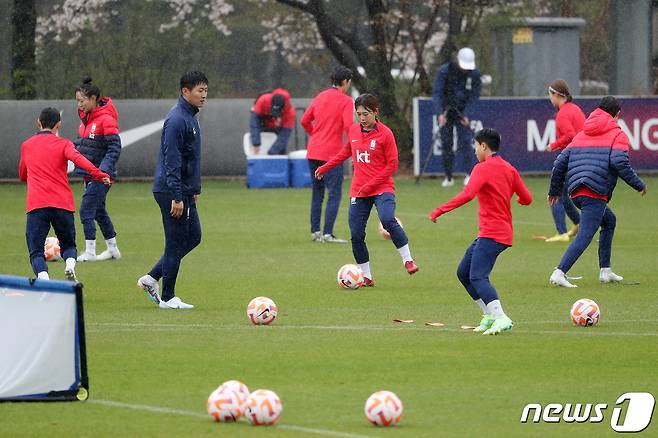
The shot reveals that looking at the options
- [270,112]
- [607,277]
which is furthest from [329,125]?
[270,112]

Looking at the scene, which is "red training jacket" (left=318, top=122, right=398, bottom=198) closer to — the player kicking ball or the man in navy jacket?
the player kicking ball

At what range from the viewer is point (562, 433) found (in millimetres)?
8062

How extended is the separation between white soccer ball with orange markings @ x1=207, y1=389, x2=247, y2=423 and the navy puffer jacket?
6.61 meters

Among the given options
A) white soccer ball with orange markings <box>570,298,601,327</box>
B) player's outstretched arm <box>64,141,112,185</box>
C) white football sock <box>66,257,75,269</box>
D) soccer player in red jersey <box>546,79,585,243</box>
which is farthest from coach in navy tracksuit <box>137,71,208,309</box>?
soccer player in red jersey <box>546,79,585,243</box>

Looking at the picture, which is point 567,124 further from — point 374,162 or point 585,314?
point 585,314

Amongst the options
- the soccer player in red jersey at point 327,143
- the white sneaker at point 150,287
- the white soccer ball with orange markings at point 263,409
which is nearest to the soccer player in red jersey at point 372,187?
the white sneaker at point 150,287

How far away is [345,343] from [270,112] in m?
17.7

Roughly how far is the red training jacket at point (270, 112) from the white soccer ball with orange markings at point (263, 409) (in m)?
20.3

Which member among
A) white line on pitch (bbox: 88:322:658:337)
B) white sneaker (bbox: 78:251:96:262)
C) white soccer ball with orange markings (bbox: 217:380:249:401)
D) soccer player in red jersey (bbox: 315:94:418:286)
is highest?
soccer player in red jersey (bbox: 315:94:418:286)

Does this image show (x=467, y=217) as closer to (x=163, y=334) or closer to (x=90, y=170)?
(x=90, y=170)

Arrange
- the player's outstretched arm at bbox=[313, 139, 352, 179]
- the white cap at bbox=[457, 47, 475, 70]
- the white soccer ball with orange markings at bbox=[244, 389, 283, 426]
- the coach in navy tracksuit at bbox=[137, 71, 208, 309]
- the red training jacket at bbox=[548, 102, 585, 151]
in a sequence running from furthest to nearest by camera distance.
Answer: the white cap at bbox=[457, 47, 475, 70]
the red training jacket at bbox=[548, 102, 585, 151]
the player's outstretched arm at bbox=[313, 139, 352, 179]
the coach in navy tracksuit at bbox=[137, 71, 208, 309]
the white soccer ball with orange markings at bbox=[244, 389, 283, 426]

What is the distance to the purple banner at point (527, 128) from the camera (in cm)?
2955

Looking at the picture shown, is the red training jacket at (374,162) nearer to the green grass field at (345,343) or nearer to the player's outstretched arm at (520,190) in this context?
the green grass field at (345,343)

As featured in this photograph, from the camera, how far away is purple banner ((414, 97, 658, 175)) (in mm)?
29547
